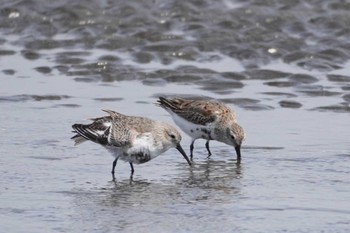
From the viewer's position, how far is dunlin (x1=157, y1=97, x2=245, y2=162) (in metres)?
12.7

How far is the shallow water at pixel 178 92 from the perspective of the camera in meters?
10.1

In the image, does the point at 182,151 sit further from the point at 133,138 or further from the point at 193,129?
the point at 193,129

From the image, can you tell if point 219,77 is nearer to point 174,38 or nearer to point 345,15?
point 174,38

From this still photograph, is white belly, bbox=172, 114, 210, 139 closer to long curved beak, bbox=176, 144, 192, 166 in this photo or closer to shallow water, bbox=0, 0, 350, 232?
shallow water, bbox=0, 0, 350, 232

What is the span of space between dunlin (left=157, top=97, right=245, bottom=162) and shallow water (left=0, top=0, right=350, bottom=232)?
0.84ft

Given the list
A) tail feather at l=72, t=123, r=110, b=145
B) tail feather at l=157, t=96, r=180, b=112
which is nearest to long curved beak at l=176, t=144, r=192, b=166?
tail feather at l=72, t=123, r=110, b=145

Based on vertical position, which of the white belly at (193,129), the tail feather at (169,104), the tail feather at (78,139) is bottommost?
the tail feather at (78,139)

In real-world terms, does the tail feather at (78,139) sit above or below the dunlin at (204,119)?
below

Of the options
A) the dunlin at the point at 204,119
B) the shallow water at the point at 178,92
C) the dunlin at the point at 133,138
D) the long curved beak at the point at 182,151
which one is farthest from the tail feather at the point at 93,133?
the dunlin at the point at 204,119

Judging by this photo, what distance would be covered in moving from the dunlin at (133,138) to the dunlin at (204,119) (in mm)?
1256

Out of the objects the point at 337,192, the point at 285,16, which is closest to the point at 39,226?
the point at 337,192

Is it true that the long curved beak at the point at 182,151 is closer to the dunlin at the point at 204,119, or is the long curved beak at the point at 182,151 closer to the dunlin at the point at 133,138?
the dunlin at the point at 133,138

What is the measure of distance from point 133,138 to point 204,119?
185 cm

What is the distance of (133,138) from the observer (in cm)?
1137
